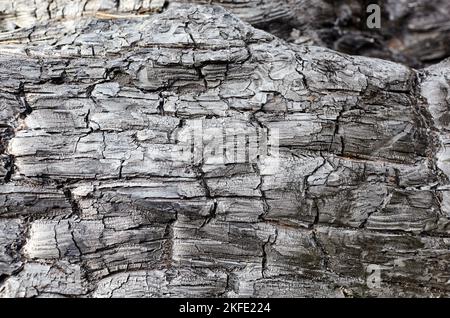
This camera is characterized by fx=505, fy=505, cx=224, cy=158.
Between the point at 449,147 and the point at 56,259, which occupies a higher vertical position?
the point at 449,147

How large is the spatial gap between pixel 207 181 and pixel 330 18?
159 cm

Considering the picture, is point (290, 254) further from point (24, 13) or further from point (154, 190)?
point (24, 13)

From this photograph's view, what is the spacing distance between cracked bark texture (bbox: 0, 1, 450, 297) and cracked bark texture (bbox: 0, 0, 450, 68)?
1.35 feet

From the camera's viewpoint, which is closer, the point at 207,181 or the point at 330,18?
the point at 207,181

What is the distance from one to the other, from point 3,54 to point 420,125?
216cm

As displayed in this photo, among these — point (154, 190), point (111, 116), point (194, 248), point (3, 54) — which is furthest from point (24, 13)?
point (194, 248)

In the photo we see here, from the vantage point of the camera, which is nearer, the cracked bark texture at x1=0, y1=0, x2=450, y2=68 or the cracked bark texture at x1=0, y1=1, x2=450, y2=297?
the cracked bark texture at x1=0, y1=1, x2=450, y2=297

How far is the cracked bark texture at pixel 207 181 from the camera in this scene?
2314 millimetres

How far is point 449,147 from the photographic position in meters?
2.51

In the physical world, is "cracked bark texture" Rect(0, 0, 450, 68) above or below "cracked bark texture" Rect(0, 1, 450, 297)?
above

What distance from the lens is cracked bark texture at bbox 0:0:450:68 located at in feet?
9.47

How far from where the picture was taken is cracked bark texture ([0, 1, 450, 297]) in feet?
7.59

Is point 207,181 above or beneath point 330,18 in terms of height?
beneath

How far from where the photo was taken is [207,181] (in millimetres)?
2383
